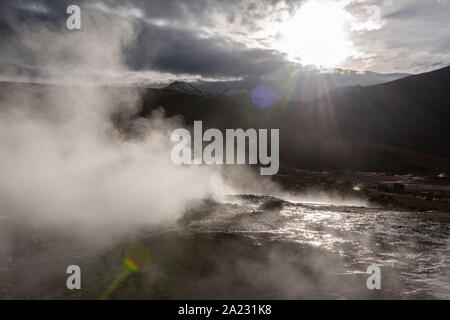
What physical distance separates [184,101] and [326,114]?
31361 millimetres

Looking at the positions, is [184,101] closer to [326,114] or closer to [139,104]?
[139,104]

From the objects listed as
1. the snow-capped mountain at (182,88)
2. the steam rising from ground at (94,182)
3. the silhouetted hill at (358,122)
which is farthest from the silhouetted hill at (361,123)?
the snow-capped mountain at (182,88)

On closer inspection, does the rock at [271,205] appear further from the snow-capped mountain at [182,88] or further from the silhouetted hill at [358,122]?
the snow-capped mountain at [182,88]

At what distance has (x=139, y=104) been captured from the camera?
56156 millimetres

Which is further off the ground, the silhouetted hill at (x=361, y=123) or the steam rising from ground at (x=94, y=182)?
the silhouetted hill at (x=361, y=123)

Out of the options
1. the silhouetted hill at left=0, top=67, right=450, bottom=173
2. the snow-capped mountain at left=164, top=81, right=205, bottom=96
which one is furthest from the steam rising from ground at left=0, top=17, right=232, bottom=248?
the snow-capped mountain at left=164, top=81, right=205, bottom=96

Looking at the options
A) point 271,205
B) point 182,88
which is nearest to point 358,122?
point 271,205

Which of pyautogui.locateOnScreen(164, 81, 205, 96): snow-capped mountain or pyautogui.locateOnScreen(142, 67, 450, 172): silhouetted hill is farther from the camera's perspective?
pyautogui.locateOnScreen(164, 81, 205, 96): snow-capped mountain

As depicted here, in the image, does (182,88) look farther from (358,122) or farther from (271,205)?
(271,205)

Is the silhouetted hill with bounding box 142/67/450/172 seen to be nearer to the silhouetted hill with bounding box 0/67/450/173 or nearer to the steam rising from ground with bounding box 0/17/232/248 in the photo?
the silhouetted hill with bounding box 0/67/450/173

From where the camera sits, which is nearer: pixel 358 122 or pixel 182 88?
pixel 358 122

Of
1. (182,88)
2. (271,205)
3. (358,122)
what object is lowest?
(271,205)

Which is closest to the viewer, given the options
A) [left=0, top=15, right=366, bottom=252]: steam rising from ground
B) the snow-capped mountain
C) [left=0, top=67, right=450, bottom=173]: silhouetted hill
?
[left=0, top=15, right=366, bottom=252]: steam rising from ground
